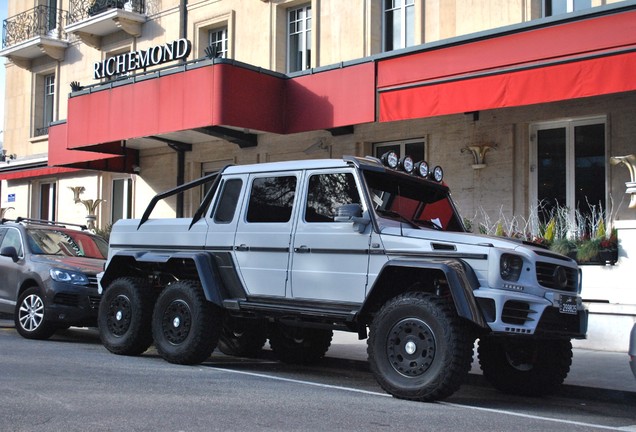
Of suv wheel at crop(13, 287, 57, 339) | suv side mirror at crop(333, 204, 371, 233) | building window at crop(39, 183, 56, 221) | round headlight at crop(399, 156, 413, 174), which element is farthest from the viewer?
building window at crop(39, 183, 56, 221)

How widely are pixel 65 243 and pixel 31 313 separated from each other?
173 centimetres

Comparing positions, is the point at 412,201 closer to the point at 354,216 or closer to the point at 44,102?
the point at 354,216

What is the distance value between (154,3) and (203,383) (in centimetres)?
1697

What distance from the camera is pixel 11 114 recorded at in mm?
27453

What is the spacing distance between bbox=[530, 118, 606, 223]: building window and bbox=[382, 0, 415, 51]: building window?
4006 mm

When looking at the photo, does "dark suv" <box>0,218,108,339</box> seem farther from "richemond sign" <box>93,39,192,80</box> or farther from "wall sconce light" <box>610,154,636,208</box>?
"wall sconce light" <box>610,154,636,208</box>

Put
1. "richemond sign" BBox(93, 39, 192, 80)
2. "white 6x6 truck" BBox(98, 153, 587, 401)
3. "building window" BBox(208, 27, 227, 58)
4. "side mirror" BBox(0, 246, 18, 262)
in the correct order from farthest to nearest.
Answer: "building window" BBox(208, 27, 227, 58)
"richemond sign" BBox(93, 39, 192, 80)
"side mirror" BBox(0, 246, 18, 262)
"white 6x6 truck" BBox(98, 153, 587, 401)

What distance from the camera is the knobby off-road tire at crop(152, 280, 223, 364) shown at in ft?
28.0

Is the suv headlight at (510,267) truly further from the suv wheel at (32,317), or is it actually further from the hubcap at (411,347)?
the suv wheel at (32,317)

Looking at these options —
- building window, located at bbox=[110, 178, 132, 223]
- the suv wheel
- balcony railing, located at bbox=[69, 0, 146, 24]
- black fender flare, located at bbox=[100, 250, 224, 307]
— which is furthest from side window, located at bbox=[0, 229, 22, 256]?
balcony railing, located at bbox=[69, 0, 146, 24]

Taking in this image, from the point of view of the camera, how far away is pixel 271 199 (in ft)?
28.0

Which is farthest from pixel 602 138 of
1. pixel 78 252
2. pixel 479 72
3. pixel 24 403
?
pixel 24 403

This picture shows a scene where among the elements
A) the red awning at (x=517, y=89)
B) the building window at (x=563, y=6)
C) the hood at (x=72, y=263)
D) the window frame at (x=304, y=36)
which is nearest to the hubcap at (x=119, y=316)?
the hood at (x=72, y=263)

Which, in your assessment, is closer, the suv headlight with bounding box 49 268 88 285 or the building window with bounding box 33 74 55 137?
the suv headlight with bounding box 49 268 88 285
